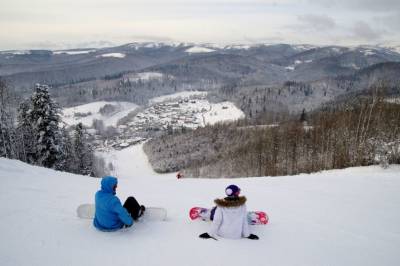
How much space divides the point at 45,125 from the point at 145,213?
76.1 feet

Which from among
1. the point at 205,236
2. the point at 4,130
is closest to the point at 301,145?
the point at 4,130

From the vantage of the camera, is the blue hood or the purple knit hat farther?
the blue hood

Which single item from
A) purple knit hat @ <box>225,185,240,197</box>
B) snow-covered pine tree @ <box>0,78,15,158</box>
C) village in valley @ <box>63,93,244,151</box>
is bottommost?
village in valley @ <box>63,93,244,151</box>

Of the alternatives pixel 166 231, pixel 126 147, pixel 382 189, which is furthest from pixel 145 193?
pixel 126 147

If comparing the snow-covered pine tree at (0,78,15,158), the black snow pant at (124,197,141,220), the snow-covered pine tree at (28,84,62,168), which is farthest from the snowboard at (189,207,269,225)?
the snow-covered pine tree at (0,78,15,158)

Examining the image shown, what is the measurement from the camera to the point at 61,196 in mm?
9055

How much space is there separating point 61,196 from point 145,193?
2.82 metres

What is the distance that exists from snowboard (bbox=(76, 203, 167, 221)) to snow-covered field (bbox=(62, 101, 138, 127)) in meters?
127

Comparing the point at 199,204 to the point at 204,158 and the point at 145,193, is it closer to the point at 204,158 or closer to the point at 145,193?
the point at 145,193

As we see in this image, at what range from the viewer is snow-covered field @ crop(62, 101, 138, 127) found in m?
134

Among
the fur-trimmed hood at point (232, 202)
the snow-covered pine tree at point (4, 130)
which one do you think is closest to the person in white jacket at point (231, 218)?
the fur-trimmed hood at point (232, 202)

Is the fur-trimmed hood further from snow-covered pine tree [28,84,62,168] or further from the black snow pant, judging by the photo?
snow-covered pine tree [28,84,62,168]

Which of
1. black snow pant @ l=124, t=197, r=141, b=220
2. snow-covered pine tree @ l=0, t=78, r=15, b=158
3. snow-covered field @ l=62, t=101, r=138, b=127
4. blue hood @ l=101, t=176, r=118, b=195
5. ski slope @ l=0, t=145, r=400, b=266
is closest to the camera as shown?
ski slope @ l=0, t=145, r=400, b=266

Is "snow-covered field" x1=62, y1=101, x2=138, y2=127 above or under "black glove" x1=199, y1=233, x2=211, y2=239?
under
